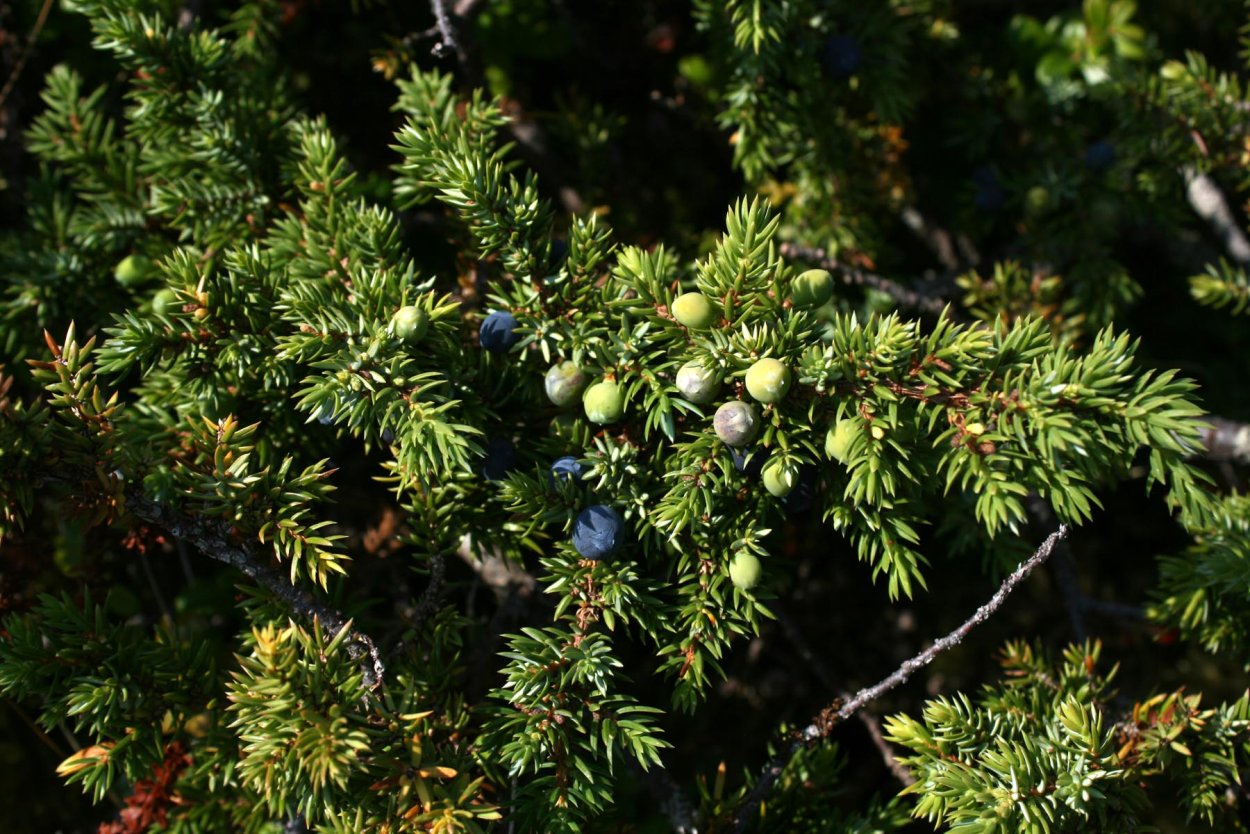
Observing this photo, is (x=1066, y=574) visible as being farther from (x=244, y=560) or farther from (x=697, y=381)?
(x=244, y=560)

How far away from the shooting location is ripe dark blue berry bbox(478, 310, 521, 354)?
122cm

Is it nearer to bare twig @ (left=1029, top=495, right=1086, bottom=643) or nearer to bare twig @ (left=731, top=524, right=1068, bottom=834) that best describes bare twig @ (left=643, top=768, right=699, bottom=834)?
bare twig @ (left=731, top=524, right=1068, bottom=834)

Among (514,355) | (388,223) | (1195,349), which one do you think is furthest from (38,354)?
(1195,349)

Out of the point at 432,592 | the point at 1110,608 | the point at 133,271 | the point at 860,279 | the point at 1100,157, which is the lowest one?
the point at 1110,608

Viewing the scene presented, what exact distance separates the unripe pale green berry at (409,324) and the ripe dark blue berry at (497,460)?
19cm

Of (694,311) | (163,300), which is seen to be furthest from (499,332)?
(163,300)

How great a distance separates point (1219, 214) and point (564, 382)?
171cm

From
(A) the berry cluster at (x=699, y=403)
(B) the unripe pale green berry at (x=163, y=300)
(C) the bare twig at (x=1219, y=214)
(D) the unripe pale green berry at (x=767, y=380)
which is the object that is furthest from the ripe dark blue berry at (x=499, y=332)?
(C) the bare twig at (x=1219, y=214)

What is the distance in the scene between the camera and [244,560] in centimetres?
114

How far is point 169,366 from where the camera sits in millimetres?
1317

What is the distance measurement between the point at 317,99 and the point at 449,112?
0.83 meters

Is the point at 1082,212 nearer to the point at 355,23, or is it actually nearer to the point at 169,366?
the point at 355,23

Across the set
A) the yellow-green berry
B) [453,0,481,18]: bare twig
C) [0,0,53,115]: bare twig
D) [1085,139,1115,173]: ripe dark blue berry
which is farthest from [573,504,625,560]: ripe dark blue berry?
[0,0,53,115]: bare twig

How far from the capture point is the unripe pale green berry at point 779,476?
107cm
